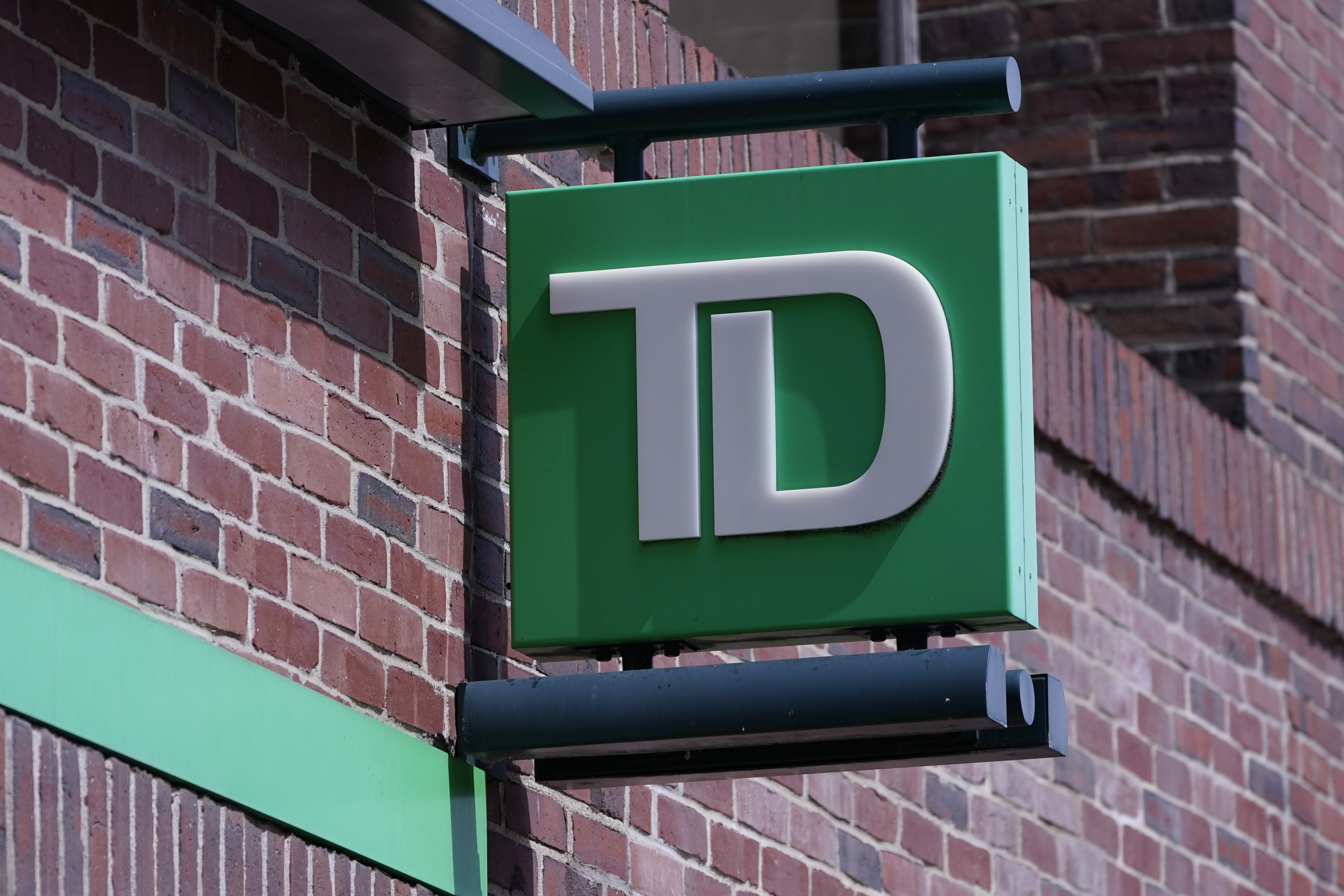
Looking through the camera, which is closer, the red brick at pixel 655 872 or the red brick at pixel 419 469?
the red brick at pixel 419 469

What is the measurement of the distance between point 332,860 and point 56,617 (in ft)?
2.00

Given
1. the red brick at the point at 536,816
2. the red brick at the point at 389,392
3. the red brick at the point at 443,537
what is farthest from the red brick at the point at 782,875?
the red brick at the point at 389,392

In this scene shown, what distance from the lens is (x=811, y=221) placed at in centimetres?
388

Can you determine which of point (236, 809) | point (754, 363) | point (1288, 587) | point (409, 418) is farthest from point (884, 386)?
point (1288, 587)

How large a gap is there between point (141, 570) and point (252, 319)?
0.45 meters

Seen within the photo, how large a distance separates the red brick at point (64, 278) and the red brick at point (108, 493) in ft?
0.60

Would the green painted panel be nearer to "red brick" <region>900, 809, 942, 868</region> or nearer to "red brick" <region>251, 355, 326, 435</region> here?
"red brick" <region>251, 355, 326, 435</region>

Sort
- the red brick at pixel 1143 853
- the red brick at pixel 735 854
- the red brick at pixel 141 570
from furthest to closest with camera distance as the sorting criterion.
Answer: the red brick at pixel 1143 853
the red brick at pixel 735 854
the red brick at pixel 141 570

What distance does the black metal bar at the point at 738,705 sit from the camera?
3.67m

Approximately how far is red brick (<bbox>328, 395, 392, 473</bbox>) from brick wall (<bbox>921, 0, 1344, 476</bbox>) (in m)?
3.17

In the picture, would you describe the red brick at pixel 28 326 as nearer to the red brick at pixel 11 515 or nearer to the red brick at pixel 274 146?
the red brick at pixel 11 515

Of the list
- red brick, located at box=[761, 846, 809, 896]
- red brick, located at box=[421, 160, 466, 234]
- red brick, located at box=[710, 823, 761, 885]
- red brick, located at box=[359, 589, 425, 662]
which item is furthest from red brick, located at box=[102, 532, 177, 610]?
red brick, located at box=[761, 846, 809, 896]

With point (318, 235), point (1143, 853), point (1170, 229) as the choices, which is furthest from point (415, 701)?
point (1170, 229)

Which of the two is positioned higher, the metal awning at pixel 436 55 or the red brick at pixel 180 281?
the metal awning at pixel 436 55
